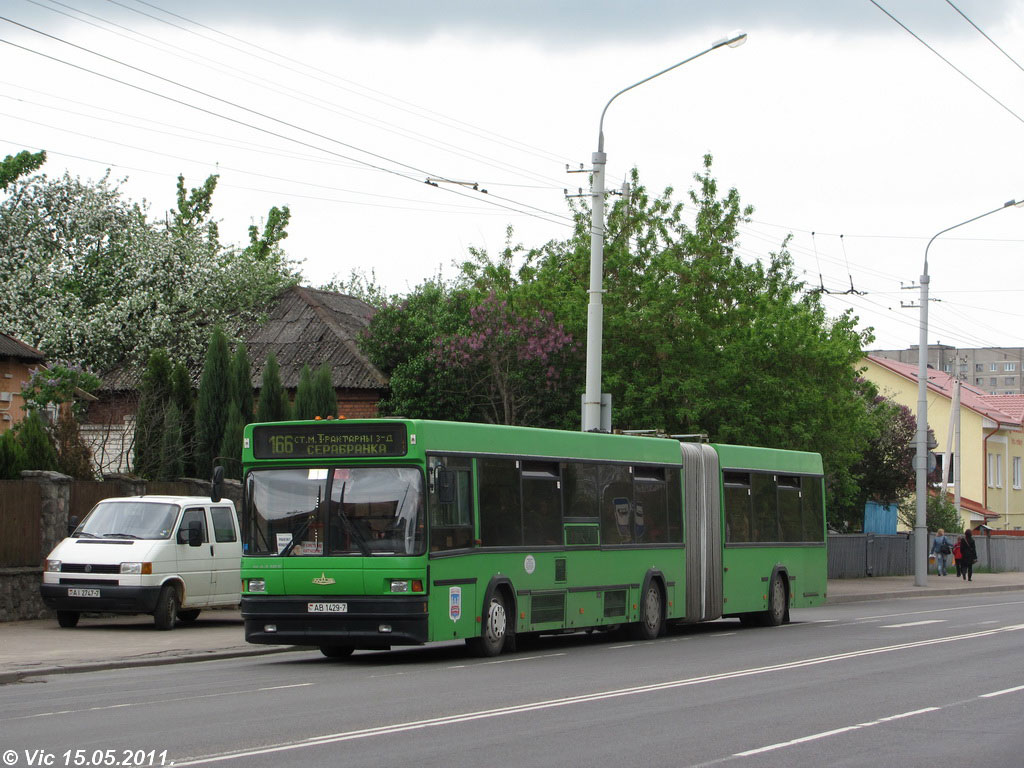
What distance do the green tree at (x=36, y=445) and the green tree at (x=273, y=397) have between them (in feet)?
23.3

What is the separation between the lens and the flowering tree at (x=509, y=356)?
31.5 meters

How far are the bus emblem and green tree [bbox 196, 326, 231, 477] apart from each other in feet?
49.0

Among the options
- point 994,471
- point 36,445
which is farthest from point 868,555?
point 36,445

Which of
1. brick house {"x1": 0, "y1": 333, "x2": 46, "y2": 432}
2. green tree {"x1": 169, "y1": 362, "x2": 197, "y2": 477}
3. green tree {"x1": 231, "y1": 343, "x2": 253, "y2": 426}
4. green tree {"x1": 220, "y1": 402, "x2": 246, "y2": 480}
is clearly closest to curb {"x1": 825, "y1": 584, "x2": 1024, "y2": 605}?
green tree {"x1": 220, "y1": 402, "x2": 246, "y2": 480}

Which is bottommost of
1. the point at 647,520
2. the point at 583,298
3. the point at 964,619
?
the point at 964,619

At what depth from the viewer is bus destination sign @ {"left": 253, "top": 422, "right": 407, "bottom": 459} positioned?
631 inches

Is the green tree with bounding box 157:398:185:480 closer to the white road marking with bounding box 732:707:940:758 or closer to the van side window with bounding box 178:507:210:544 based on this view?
the van side window with bounding box 178:507:210:544

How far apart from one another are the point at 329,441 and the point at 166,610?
19.6 feet

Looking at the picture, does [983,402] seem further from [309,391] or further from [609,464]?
[609,464]

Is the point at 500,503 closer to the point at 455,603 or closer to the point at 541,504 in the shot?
the point at 541,504

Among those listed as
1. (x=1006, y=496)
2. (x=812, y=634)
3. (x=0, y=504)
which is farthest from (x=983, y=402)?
(x=0, y=504)

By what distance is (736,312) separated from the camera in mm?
31531

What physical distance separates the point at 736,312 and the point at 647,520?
11.8 m

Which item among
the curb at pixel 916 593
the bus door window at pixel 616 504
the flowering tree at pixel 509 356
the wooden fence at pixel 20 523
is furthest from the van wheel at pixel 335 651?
the curb at pixel 916 593
